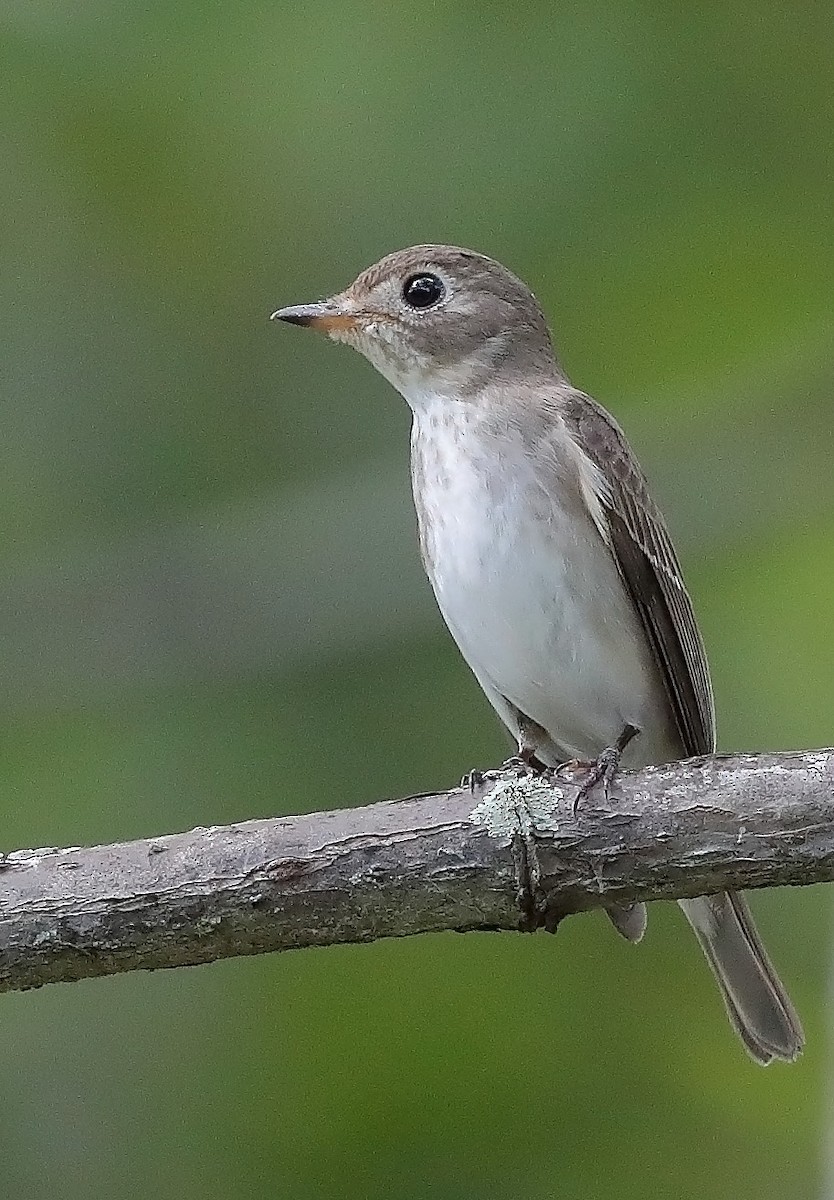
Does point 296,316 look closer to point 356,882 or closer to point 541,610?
point 541,610

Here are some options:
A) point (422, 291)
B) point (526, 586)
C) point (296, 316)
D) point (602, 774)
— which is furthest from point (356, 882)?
point (422, 291)

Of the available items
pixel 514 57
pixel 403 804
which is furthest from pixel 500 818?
pixel 514 57

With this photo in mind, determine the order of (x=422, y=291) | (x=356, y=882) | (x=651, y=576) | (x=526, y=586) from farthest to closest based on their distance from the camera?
(x=422, y=291) < (x=651, y=576) < (x=526, y=586) < (x=356, y=882)

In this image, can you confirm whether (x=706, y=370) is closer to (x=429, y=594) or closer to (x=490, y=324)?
(x=490, y=324)

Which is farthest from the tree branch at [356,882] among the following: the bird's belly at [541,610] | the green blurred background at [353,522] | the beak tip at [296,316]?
the beak tip at [296,316]

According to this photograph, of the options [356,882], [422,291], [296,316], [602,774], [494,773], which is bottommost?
[356,882]

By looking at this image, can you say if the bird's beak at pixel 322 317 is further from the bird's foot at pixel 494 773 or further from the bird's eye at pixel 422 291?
the bird's foot at pixel 494 773
